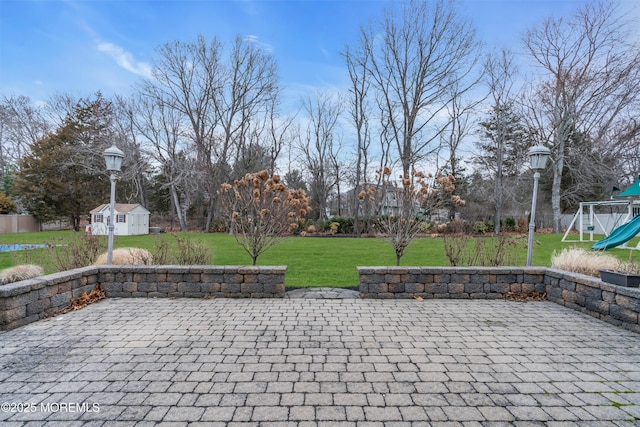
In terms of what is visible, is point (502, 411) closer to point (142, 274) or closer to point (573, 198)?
point (142, 274)

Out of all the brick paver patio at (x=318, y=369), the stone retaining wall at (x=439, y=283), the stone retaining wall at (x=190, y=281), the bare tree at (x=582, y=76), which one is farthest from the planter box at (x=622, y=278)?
the bare tree at (x=582, y=76)

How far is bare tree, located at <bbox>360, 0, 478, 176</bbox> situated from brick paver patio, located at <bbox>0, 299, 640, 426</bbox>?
1482 cm

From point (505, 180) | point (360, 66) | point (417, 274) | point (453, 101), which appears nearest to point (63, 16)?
point (417, 274)

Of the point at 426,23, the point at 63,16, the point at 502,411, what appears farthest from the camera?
the point at 426,23

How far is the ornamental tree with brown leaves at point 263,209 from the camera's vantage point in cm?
599

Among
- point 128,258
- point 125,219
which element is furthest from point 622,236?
point 125,219

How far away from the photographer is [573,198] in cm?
2045

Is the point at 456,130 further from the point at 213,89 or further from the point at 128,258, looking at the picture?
the point at 128,258

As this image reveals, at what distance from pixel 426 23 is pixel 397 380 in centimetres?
1922

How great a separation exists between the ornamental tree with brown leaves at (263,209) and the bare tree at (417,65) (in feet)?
41.8

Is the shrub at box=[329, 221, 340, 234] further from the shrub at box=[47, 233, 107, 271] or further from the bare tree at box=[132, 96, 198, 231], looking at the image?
the shrub at box=[47, 233, 107, 271]

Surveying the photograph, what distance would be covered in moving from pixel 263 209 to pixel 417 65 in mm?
16086

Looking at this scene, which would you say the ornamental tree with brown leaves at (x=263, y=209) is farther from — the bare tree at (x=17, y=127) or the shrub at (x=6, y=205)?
the bare tree at (x=17, y=127)

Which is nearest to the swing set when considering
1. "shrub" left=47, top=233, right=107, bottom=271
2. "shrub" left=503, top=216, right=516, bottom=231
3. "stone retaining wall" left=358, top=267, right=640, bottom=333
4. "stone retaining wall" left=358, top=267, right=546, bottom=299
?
"shrub" left=503, top=216, right=516, bottom=231
